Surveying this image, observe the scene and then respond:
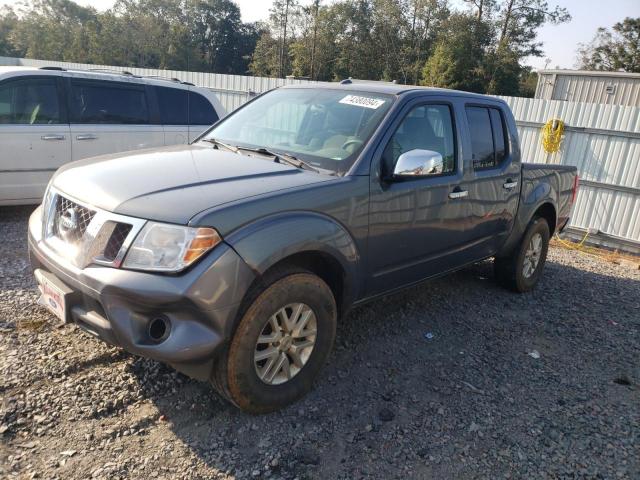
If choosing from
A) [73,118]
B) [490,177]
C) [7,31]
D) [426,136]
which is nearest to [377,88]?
[426,136]

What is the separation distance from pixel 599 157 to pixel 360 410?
8.06 m

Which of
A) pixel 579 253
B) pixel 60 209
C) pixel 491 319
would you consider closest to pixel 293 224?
pixel 60 209

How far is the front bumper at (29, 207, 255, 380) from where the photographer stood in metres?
2.36

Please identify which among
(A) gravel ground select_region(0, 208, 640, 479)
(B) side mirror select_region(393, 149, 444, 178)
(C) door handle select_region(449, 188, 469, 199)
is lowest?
(A) gravel ground select_region(0, 208, 640, 479)

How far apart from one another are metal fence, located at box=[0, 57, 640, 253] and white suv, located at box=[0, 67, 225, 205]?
21.0 ft

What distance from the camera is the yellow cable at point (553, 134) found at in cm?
932

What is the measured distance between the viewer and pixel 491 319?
4.72 m

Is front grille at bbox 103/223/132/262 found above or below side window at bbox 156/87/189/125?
below

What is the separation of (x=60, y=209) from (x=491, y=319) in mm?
3652

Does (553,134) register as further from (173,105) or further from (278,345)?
(278,345)

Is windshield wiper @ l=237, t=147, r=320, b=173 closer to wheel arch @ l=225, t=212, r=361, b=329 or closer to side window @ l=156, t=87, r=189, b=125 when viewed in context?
wheel arch @ l=225, t=212, r=361, b=329

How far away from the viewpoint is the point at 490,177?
4355 millimetres

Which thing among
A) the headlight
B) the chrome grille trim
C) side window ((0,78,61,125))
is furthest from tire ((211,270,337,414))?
side window ((0,78,61,125))

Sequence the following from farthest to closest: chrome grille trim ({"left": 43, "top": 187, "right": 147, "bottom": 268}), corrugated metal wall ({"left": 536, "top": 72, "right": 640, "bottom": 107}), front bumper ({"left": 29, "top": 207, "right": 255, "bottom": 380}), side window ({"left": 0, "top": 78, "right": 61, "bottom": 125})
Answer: corrugated metal wall ({"left": 536, "top": 72, "right": 640, "bottom": 107}), side window ({"left": 0, "top": 78, "right": 61, "bottom": 125}), chrome grille trim ({"left": 43, "top": 187, "right": 147, "bottom": 268}), front bumper ({"left": 29, "top": 207, "right": 255, "bottom": 380})
